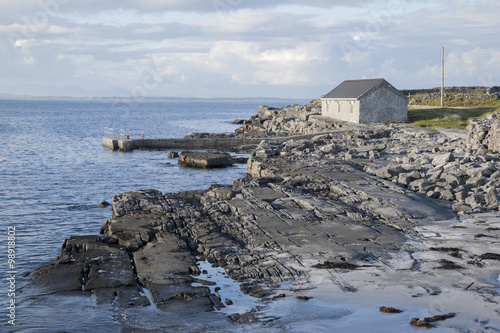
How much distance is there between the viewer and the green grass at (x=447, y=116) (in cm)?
5472

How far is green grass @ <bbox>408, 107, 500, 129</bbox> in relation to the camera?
54719 mm

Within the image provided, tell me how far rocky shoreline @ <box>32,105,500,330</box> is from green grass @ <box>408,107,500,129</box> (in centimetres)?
2435

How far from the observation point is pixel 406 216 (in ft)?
69.8

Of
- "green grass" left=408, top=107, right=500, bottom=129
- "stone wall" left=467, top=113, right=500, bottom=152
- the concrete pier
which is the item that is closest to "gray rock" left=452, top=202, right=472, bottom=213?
"stone wall" left=467, top=113, right=500, bottom=152

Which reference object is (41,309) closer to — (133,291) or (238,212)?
(133,291)

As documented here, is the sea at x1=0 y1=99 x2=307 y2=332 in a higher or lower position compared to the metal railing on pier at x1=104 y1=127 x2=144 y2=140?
lower

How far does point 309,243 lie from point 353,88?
168 ft

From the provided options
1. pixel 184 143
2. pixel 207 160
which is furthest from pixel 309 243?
pixel 184 143

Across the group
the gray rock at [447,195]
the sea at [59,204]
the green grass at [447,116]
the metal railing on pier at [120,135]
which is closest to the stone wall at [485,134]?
the gray rock at [447,195]

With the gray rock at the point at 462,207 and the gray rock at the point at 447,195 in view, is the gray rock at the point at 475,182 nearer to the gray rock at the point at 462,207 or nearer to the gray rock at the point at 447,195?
the gray rock at the point at 447,195

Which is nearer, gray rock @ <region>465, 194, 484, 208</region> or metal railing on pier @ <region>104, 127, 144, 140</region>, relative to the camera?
gray rock @ <region>465, 194, 484, 208</region>

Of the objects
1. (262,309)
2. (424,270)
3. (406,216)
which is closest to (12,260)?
(262,309)

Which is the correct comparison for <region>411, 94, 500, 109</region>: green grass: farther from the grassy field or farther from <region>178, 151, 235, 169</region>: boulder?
<region>178, 151, 235, 169</region>: boulder

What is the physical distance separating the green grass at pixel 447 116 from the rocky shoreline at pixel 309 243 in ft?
79.9
